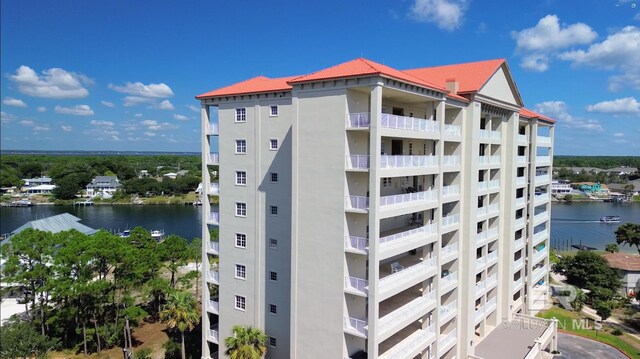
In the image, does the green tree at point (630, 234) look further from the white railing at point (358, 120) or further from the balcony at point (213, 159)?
the balcony at point (213, 159)

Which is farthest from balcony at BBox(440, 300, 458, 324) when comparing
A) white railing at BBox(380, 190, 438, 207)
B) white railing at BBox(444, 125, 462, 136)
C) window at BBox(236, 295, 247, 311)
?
window at BBox(236, 295, 247, 311)

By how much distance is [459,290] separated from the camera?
92.8ft

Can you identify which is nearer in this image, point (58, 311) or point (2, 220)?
point (58, 311)

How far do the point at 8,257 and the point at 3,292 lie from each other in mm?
2612

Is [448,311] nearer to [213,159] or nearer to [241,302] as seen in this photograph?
[241,302]

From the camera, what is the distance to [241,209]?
2694cm

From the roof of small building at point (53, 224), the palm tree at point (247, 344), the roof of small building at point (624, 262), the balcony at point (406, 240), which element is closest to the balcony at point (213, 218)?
the palm tree at point (247, 344)

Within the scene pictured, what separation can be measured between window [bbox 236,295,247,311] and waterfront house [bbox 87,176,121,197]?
109 m

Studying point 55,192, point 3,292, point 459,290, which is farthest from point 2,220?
point 459,290

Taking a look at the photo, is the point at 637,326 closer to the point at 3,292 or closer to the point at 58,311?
the point at 58,311

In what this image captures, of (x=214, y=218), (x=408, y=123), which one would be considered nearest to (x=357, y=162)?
(x=408, y=123)

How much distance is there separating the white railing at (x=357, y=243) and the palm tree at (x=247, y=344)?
800 cm

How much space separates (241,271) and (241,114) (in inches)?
376

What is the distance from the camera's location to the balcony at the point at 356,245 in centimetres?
2038
